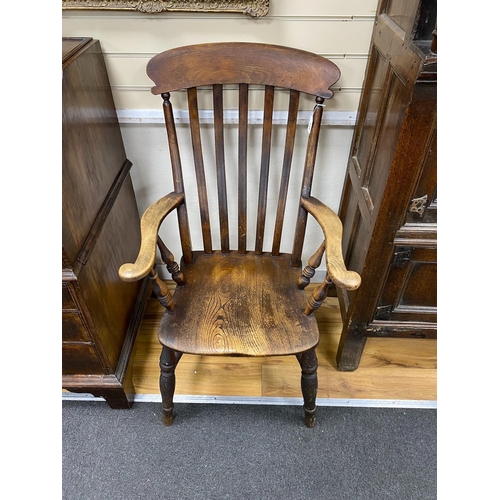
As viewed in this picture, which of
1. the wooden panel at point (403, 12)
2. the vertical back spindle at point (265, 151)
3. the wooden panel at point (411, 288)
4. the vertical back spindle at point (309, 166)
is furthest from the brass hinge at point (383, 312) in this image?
the wooden panel at point (403, 12)

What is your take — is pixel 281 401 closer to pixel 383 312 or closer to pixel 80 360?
pixel 383 312

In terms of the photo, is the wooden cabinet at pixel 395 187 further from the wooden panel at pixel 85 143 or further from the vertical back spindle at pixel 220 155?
the wooden panel at pixel 85 143

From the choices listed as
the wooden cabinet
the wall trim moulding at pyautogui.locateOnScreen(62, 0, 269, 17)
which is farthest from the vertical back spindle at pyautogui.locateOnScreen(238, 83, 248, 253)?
the wooden cabinet

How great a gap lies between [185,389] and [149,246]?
677 millimetres

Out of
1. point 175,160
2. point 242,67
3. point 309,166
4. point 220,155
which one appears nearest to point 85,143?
point 175,160

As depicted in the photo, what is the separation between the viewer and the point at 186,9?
3.69 feet

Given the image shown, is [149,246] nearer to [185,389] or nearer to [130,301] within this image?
[130,301]

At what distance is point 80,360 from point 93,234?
403mm

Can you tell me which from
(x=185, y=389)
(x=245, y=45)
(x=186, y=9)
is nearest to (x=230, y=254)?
(x=185, y=389)

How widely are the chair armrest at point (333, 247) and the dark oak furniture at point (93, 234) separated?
2.00 ft

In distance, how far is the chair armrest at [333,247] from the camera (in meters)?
0.91

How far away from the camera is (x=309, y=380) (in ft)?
3.95

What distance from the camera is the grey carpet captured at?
1.19 meters

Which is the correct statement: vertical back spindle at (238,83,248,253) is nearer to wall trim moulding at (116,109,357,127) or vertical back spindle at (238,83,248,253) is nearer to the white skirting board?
wall trim moulding at (116,109,357,127)
